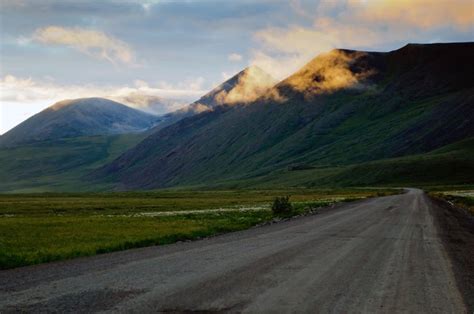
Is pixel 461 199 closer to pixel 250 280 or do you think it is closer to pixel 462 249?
pixel 462 249

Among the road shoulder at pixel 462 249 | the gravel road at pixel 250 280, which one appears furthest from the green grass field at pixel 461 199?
the gravel road at pixel 250 280

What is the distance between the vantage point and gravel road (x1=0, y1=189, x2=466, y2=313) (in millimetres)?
12797

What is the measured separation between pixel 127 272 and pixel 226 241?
34.6 feet

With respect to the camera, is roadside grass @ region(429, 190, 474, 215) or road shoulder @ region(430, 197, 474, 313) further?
roadside grass @ region(429, 190, 474, 215)

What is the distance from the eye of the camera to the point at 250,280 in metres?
15.9

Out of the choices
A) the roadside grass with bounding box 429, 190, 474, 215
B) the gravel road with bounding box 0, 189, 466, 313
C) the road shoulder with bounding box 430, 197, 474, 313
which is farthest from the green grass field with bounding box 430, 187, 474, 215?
the gravel road with bounding box 0, 189, 466, 313

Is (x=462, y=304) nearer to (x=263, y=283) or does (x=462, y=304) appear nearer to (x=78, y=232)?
(x=263, y=283)

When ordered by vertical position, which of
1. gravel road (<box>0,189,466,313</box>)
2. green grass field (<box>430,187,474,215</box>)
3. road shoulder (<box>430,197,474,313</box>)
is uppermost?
gravel road (<box>0,189,466,313</box>)

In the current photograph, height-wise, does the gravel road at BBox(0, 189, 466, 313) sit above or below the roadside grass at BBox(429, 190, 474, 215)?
above

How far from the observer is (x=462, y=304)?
13.3m

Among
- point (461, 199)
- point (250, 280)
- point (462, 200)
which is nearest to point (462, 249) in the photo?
point (250, 280)

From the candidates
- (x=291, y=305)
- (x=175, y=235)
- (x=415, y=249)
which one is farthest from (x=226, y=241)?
(x=291, y=305)

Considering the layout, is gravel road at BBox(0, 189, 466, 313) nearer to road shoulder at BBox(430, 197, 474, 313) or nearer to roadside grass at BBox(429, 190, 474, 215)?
road shoulder at BBox(430, 197, 474, 313)

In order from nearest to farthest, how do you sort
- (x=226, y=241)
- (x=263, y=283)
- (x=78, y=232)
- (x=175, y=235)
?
(x=263, y=283), (x=226, y=241), (x=175, y=235), (x=78, y=232)
